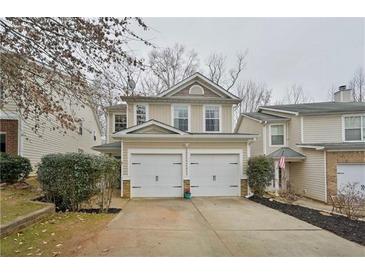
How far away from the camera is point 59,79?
5.02 metres

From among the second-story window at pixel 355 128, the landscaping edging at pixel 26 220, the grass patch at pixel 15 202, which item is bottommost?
the landscaping edging at pixel 26 220

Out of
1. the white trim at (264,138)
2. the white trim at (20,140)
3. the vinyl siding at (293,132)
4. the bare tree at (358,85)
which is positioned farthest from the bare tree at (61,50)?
the bare tree at (358,85)

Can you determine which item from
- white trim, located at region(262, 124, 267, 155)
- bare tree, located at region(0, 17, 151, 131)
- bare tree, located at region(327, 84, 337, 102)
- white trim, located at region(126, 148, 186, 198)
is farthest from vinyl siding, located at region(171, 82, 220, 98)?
bare tree, located at region(327, 84, 337, 102)

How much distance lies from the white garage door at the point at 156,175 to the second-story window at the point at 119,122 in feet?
19.5

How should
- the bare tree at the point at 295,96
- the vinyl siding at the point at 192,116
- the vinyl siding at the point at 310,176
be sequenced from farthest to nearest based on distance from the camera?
the bare tree at the point at 295,96, the vinyl siding at the point at 192,116, the vinyl siding at the point at 310,176

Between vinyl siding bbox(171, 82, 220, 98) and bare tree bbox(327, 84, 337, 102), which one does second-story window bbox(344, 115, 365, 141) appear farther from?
bare tree bbox(327, 84, 337, 102)

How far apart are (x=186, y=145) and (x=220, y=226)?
5.59 meters

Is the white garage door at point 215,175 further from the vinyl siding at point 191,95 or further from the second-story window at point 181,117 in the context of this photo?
the vinyl siding at point 191,95

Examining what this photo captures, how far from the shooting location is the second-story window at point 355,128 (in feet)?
45.8

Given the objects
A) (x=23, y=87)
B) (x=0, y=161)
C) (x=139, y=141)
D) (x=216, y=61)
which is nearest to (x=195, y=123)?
(x=139, y=141)

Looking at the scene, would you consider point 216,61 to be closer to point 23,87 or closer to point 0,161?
point 0,161

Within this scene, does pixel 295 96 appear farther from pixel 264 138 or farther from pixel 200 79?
pixel 200 79

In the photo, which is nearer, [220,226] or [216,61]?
[220,226]

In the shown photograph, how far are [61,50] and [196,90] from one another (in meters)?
10.8
